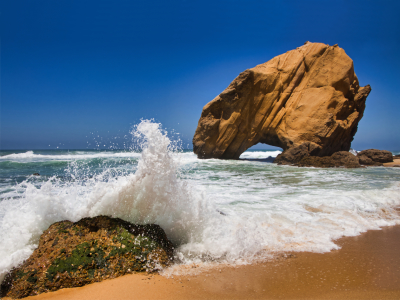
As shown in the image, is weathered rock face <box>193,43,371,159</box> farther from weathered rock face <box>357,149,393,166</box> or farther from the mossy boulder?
the mossy boulder

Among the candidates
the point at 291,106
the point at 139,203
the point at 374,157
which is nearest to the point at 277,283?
the point at 139,203

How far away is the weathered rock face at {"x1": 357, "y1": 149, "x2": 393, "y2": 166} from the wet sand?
47.6 feet

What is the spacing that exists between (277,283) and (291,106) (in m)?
14.8

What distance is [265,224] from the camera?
354 centimetres

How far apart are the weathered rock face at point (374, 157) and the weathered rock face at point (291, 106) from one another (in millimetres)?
1303

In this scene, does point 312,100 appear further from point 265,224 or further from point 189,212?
point 189,212

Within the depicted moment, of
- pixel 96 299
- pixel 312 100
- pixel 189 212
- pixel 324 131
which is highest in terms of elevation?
pixel 312 100

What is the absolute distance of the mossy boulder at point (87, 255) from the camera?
2.04 m

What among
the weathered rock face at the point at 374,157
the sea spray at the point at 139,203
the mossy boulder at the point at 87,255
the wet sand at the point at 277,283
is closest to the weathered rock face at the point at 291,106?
the weathered rock face at the point at 374,157

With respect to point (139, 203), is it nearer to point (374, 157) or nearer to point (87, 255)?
point (87, 255)

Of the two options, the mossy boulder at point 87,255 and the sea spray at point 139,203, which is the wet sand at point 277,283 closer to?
the mossy boulder at point 87,255

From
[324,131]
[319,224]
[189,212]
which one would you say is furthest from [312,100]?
[189,212]

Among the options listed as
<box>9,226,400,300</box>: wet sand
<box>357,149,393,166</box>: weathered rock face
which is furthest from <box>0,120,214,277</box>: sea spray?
<box>357,149,393,166</box>: weathered rock face

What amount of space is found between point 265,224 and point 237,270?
4.50ft
